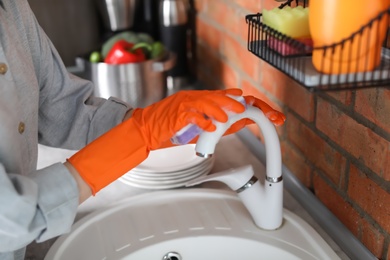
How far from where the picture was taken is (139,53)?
1588 millimetres

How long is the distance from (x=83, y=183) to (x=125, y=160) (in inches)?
2.8

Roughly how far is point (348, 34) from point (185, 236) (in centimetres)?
51

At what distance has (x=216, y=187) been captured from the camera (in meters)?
1.16

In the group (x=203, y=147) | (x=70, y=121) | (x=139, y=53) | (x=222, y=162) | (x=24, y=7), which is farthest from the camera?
(x=139, y=53)

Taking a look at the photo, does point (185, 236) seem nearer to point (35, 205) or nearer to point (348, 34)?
point (35, 205)

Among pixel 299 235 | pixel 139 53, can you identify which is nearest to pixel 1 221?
pixel 299 235

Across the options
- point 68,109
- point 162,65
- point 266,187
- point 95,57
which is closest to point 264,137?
point 266,187

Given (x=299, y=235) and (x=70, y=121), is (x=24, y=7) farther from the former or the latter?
(x=299, y=235)

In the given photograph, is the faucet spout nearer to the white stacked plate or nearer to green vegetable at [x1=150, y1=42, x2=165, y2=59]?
the white stacked plate

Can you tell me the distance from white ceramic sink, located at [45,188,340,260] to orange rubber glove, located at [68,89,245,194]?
22 centimetres

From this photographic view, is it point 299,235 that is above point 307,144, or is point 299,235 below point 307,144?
below

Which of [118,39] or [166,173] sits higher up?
[118,39]

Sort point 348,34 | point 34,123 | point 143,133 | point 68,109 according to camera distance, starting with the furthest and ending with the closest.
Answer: point 68,109, point 34,123, point 143,133, point 348,34

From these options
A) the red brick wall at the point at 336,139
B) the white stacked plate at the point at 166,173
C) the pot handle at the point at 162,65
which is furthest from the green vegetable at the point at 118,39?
the white stacked plate at the point at 166,173
